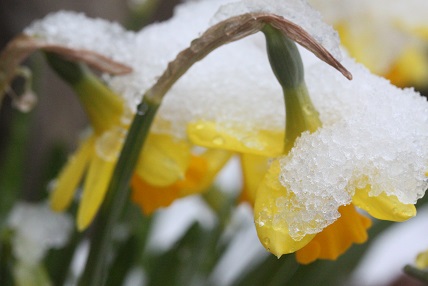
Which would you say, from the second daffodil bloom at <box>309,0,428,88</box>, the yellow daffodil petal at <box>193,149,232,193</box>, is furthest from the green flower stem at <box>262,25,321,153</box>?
the second daffodil bloom at <box>309,0,428,88</box>

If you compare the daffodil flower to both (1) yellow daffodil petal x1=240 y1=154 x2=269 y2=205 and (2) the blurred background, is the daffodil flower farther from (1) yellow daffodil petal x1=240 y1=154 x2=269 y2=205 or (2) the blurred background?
(2) the blurred background

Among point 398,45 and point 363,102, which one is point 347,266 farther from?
point 363,102

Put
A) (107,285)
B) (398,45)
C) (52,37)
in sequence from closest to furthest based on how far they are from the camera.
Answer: (52,37) < (107,285) < (398,45)

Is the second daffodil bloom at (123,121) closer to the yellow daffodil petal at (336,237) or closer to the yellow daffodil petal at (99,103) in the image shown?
the yellow daffodil petal at (99,103)

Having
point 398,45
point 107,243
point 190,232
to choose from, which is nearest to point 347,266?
point 190,232

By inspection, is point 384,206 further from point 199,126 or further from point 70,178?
point 70,178

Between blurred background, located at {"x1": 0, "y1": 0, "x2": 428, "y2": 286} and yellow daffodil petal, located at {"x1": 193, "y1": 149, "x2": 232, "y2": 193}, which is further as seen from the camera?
blurred background, located at {"x1": 0, "y1": 0, "x2": 428, "y2": 286}

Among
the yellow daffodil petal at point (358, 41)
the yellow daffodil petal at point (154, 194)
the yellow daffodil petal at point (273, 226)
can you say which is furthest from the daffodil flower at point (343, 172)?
the yellow daffodil petal at point (358, 41)
